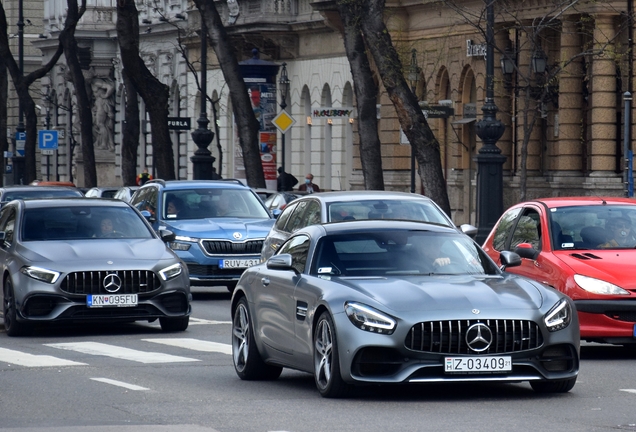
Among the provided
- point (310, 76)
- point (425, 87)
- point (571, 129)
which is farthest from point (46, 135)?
point (571, 129)

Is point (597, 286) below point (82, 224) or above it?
below

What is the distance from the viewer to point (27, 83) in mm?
61500

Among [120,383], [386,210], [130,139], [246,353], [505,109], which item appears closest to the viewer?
[120,383]

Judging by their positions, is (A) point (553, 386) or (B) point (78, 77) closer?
(A) point (553, 386)

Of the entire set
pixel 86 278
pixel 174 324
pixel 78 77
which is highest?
pixel 78 77

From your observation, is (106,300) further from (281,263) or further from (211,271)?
(211,271)

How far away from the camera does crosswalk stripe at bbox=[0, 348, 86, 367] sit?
14.7 meters

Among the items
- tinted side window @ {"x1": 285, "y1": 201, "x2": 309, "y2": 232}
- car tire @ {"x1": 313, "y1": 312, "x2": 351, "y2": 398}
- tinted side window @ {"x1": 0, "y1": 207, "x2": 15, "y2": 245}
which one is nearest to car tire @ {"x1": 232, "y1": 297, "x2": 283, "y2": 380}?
car tire @ {"x1": 313, "y1": 312, "x2": 351, "y2": 398}

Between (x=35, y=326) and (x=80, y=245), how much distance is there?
1.10 meters

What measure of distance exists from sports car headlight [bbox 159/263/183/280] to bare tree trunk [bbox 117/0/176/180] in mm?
25936

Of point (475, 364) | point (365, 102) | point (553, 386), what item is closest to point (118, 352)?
point (553, 386)

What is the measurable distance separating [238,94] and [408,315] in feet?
112

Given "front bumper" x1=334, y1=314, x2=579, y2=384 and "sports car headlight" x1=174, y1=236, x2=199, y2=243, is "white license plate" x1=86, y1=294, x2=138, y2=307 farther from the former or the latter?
"front bumper" x1=334, y1=314, x2=579, y2=384

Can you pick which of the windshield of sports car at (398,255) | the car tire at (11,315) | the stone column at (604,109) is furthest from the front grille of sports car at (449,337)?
the stone column at (604,109)
